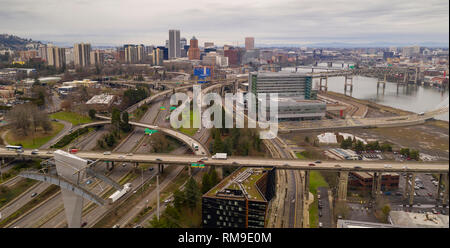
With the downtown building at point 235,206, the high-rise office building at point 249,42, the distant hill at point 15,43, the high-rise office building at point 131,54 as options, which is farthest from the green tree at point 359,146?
the high-rise office building at point 249,42

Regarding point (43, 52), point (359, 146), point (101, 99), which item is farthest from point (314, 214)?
point (43, 52)

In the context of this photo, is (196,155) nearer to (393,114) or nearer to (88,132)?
(88,132)

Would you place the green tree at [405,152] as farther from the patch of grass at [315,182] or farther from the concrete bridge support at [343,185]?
the concrete bridge support at [343,185]

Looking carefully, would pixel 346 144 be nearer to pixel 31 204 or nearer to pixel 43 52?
pixel 31 204

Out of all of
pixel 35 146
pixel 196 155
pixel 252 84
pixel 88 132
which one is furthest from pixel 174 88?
pixel 196 155

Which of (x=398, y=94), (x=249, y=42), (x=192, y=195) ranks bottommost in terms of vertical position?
(x=192, y=195)

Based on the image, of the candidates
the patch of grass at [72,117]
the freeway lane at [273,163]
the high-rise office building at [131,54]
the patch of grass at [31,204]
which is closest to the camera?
the patch of grass at [31,204]

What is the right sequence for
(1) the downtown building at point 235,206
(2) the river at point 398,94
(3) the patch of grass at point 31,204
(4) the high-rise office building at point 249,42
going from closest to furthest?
1. (1) the downtown building at point 235,206
2. (3) the patch of grass at point 31,204
3. (2) the river at point 398,94
4. (4) the high-rise office building at point 249,42
